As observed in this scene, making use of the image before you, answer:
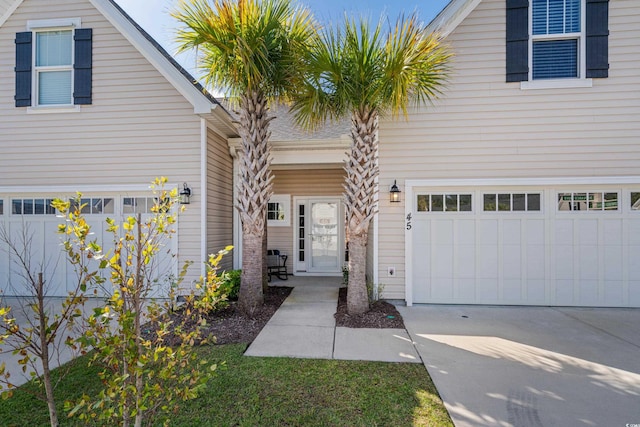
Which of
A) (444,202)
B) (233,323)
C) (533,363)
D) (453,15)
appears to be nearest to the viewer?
(533,363)

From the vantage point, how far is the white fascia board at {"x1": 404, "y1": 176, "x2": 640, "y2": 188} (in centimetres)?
552

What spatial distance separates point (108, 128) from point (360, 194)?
17.9ft

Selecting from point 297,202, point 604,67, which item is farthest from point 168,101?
point 604,67

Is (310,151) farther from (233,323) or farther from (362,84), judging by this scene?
(233,323)

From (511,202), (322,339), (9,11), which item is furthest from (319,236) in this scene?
(9,11)

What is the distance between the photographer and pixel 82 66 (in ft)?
20.4

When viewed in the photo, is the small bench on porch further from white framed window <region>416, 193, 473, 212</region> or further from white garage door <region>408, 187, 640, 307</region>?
white framed window <region>416, 193, 473, 212</region>

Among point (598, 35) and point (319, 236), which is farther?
point (319, 236)

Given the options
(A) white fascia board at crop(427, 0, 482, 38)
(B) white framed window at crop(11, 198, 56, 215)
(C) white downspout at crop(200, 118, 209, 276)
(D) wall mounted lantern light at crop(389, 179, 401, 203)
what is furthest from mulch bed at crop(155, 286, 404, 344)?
(A) white fascia board at crop(427, 0, 482, 38)

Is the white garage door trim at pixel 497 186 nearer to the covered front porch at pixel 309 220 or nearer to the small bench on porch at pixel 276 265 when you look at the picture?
the covered front porch at pixel 309 220

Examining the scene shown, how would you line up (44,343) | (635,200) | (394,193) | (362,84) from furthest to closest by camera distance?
(394,193) → (635,200) → (362,84) → (44,343)

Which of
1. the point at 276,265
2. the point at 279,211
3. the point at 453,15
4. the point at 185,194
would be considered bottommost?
the point at 276,265

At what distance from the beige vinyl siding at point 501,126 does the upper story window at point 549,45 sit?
5.9 inches

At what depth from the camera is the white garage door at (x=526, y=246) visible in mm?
5625
